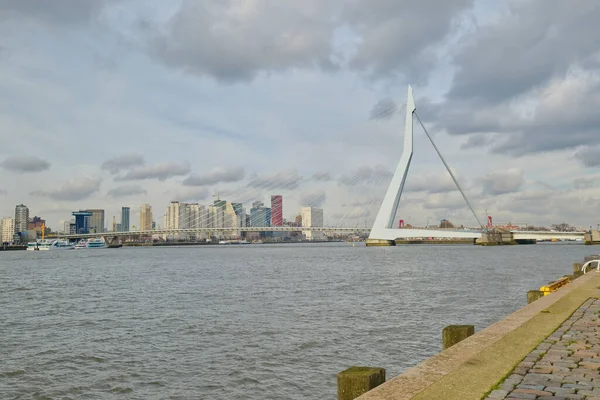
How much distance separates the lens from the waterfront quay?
4.24m

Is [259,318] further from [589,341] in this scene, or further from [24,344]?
[589,341]

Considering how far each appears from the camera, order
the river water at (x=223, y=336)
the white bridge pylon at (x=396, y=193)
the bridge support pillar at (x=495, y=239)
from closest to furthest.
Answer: the river water at (x=223, y=336), the white bridge pylon at (x=396, y=193), the bridge support pillar at (x=495, y=239)

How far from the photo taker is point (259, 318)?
1473 centimetres

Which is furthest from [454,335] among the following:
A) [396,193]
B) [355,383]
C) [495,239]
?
[495,239]

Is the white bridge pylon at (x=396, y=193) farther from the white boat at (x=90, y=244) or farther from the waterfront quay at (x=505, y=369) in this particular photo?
the white boat at (x=90, y=244)

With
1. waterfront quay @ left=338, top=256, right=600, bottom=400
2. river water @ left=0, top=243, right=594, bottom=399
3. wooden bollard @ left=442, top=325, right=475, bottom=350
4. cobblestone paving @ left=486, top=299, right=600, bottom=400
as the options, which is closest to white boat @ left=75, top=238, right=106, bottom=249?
river water @ left=0, top=243, right=594, bottom=399

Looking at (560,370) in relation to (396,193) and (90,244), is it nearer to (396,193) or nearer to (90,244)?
(396,193)

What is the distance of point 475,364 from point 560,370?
77cm

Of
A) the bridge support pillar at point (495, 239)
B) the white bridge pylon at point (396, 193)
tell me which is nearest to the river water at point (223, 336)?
the white bridge pylon at point (396, 193)

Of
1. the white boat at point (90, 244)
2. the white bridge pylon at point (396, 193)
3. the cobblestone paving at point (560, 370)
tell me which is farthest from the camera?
the white boat at point (90, 244)

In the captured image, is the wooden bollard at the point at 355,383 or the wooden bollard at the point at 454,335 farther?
the wooden bollard at the point at 454,335

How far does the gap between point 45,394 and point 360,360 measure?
535 cm


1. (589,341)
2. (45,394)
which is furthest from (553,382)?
(45,394)

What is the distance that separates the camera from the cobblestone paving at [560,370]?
13.7 ft
